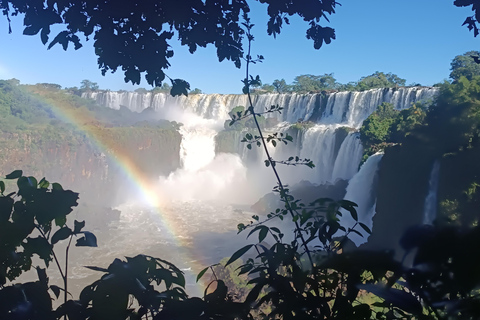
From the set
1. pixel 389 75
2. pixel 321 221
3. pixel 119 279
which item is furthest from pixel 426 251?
pixel 389 75

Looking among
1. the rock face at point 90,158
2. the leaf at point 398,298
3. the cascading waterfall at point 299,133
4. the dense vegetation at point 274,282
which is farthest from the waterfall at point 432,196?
the rock face at point 90,158

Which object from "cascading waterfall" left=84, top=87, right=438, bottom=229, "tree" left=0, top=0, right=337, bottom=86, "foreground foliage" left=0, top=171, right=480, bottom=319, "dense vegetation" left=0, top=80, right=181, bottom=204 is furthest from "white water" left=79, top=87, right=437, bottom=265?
"foreground foliage" left=0, top=171, right=480, bottom=319

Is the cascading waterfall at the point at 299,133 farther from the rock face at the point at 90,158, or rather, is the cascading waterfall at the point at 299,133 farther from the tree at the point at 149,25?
the tree at the point at 149,25

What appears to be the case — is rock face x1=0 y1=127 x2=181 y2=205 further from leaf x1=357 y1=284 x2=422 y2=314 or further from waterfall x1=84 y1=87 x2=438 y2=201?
leaf x1=357 y1=284 x2=422 y2=314

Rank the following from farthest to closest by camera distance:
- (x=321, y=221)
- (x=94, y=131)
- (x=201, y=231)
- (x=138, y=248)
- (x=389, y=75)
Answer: (x=389, y=75) → (x=94, y=131) → (x=201, y=231) → (x=138, y=248) → (x=321, y=221)

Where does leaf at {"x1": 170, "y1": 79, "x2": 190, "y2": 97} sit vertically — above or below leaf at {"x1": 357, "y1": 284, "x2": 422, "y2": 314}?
above

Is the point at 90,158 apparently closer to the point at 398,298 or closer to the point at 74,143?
the point at 74,143

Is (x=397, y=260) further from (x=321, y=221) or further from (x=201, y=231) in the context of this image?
(x=201, y=231)
